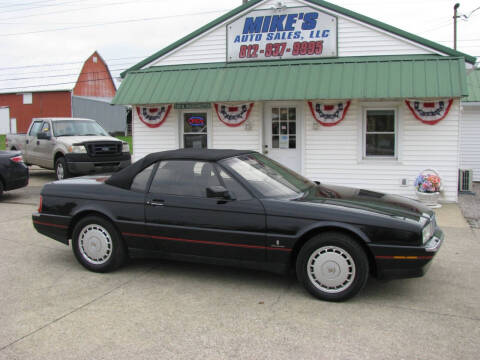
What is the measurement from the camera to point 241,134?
39.4 feet

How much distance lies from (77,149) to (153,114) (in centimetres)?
228

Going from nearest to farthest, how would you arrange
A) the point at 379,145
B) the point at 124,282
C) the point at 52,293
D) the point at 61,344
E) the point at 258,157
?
the point at 61,344 → the point at 52,293 → the point at 124,282 → the point at 258,157 → the point at 379,145

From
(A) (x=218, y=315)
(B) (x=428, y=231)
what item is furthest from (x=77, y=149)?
(B) (x=428, y=231)

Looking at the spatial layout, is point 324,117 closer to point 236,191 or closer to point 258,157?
point 258,157

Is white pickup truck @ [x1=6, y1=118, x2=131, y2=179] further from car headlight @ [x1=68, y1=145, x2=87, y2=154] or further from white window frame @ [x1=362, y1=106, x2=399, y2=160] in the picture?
white window frame @ [x1=362, y1=106, x2=399, y2=160]

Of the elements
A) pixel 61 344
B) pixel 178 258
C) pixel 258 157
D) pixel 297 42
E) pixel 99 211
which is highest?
pixel 297 42

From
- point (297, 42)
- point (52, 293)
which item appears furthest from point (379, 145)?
point (52, 293)

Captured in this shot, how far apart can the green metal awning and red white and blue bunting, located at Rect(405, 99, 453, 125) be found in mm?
606

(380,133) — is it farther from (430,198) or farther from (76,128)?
(76,128)

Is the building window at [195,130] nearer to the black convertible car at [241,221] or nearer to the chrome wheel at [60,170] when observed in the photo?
the chrome wheel at [60,170]

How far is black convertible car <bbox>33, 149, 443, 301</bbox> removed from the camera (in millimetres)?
4324

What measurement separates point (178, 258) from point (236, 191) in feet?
3.28

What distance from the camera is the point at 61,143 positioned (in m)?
12.8

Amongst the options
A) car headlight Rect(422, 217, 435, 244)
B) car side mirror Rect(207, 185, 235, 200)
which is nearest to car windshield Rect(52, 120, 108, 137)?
car side mirror Rect(207, 185, 235, 200)
